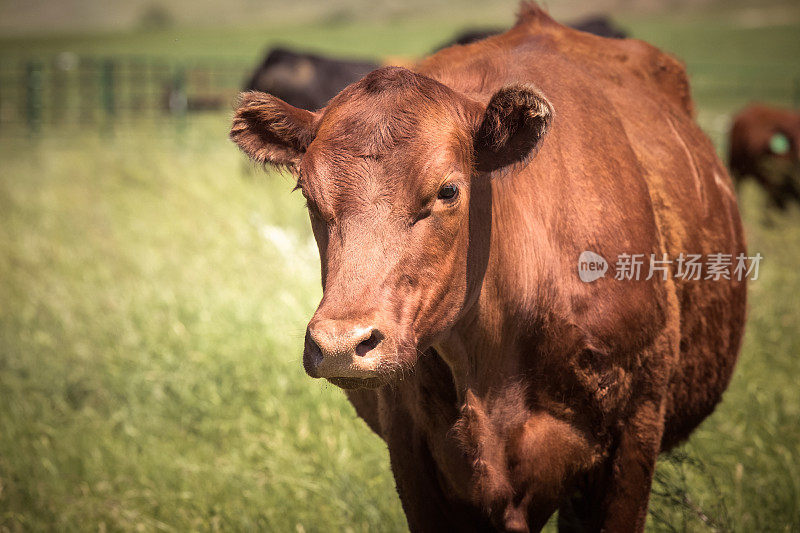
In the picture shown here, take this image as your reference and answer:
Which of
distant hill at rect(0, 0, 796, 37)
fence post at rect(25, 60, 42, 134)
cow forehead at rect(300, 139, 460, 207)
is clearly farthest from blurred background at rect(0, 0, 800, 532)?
distant hill at rect(0, 0, 796, 37)

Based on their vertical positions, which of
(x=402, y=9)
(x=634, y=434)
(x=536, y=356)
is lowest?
(x=634, y=434)

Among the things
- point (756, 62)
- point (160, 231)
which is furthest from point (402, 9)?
point (160, 231)

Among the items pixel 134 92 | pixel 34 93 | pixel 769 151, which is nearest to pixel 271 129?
pixel 769 151

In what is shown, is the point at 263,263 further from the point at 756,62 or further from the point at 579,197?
the point at 756,62

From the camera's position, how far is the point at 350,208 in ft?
6.48

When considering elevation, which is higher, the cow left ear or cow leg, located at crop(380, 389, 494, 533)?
the cow left ear

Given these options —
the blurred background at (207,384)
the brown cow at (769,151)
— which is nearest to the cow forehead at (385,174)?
the blurred background at (207,384)

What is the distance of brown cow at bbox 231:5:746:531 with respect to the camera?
1.97 metres

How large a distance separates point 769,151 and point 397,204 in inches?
374

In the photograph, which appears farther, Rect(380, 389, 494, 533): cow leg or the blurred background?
the blurred background

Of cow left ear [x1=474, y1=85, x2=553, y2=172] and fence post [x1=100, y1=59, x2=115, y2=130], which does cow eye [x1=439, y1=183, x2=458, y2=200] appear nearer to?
cow left ear [x1=474, y1=85, x2=553, y2=172]

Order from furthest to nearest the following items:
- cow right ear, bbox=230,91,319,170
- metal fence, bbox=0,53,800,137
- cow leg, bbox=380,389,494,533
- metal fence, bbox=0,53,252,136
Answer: metal fence, bbox=0,53,800,137, metal fence, bbox=0,53,252,136, cow leg, bbox=380,389,494,533, cow right ear, bbox=230,91,319,170

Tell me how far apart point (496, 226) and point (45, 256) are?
6813 millimetres

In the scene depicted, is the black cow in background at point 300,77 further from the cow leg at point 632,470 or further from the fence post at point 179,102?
the cow leg at point 632,470
